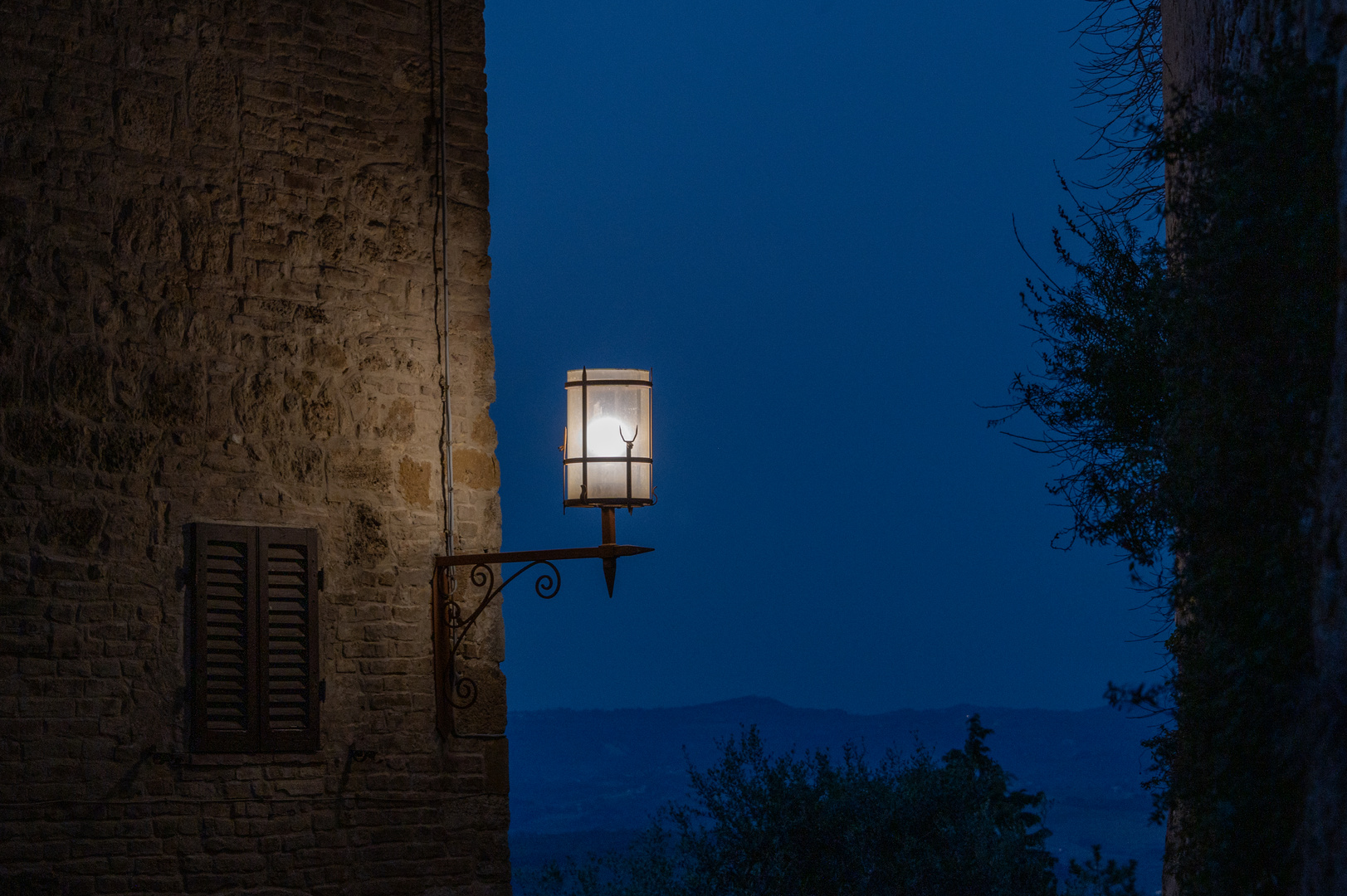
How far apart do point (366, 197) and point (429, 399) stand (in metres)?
0.82

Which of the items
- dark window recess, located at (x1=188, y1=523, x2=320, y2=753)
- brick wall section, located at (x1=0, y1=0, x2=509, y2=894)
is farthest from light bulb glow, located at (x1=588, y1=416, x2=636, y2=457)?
dark window recess, located at (x1=188, y1=523, x2=320, y2=753)

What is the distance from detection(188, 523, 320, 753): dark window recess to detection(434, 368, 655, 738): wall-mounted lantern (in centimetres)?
54

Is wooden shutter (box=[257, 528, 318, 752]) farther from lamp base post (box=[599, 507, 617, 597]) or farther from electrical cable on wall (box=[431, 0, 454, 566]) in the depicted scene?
lamp base post (box=[599, 507, 617, 597])

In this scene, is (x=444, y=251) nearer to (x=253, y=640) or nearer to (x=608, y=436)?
(x=608, y=436)

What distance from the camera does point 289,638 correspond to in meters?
4.68

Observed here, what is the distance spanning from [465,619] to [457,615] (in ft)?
0.13

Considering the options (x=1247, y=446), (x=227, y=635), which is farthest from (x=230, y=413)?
(x=1247, y=446)

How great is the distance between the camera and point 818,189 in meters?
113

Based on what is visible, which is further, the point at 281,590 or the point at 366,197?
the point at 366,197

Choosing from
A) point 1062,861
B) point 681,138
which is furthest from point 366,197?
point 681,138

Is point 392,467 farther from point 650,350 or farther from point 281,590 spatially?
point 650,350

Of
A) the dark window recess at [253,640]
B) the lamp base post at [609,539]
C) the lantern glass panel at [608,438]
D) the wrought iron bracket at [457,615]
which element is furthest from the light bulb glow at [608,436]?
the dark window recess at [253,640]

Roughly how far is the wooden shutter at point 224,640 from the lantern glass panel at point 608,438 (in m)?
1.17

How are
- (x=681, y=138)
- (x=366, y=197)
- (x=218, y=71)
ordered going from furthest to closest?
(x=681, y=138) → (x=366, y=197) → (x=218, y=71)
